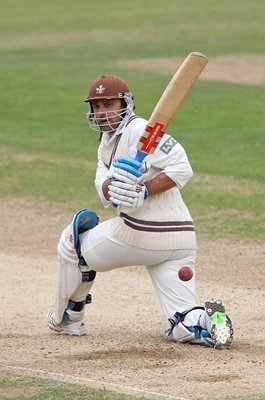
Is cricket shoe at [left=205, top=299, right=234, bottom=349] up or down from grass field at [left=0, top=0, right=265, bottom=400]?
down

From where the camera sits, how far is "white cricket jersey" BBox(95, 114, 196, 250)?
24.1 ft

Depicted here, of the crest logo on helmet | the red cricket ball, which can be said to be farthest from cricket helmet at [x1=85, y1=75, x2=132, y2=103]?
the red cricket ball

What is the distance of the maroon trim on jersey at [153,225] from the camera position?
7438 millimetres

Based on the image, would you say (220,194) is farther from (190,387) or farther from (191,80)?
(190,387)

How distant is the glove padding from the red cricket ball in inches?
22.9

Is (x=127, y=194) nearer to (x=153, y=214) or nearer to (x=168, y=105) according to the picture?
(x=153, y=214)

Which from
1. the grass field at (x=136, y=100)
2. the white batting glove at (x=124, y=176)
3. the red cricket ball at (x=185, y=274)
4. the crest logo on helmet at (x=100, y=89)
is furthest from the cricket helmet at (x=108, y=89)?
the grass field at (x=136, y=100)

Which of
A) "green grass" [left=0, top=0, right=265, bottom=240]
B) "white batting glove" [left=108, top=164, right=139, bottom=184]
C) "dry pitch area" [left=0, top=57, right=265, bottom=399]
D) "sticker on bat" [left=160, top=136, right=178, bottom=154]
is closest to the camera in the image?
"dry pitch area" [left=0, top=57, right=265, bottom=399]

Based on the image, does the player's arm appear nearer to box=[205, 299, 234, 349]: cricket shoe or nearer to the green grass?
box=[205, 299, 234, 349]: cricket shoe

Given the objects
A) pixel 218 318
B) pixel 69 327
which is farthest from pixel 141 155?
pixel 69 327

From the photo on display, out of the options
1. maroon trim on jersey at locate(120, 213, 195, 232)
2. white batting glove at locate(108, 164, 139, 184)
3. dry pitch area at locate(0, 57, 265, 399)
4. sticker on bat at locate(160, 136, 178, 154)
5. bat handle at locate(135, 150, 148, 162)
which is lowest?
dry pitch area at locate(0, 57, 265, 399)

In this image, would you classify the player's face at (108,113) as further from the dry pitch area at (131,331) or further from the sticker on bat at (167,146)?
the dry pitch area at (131,331)

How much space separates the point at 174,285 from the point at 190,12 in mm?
26227

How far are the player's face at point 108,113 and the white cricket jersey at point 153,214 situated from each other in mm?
76
